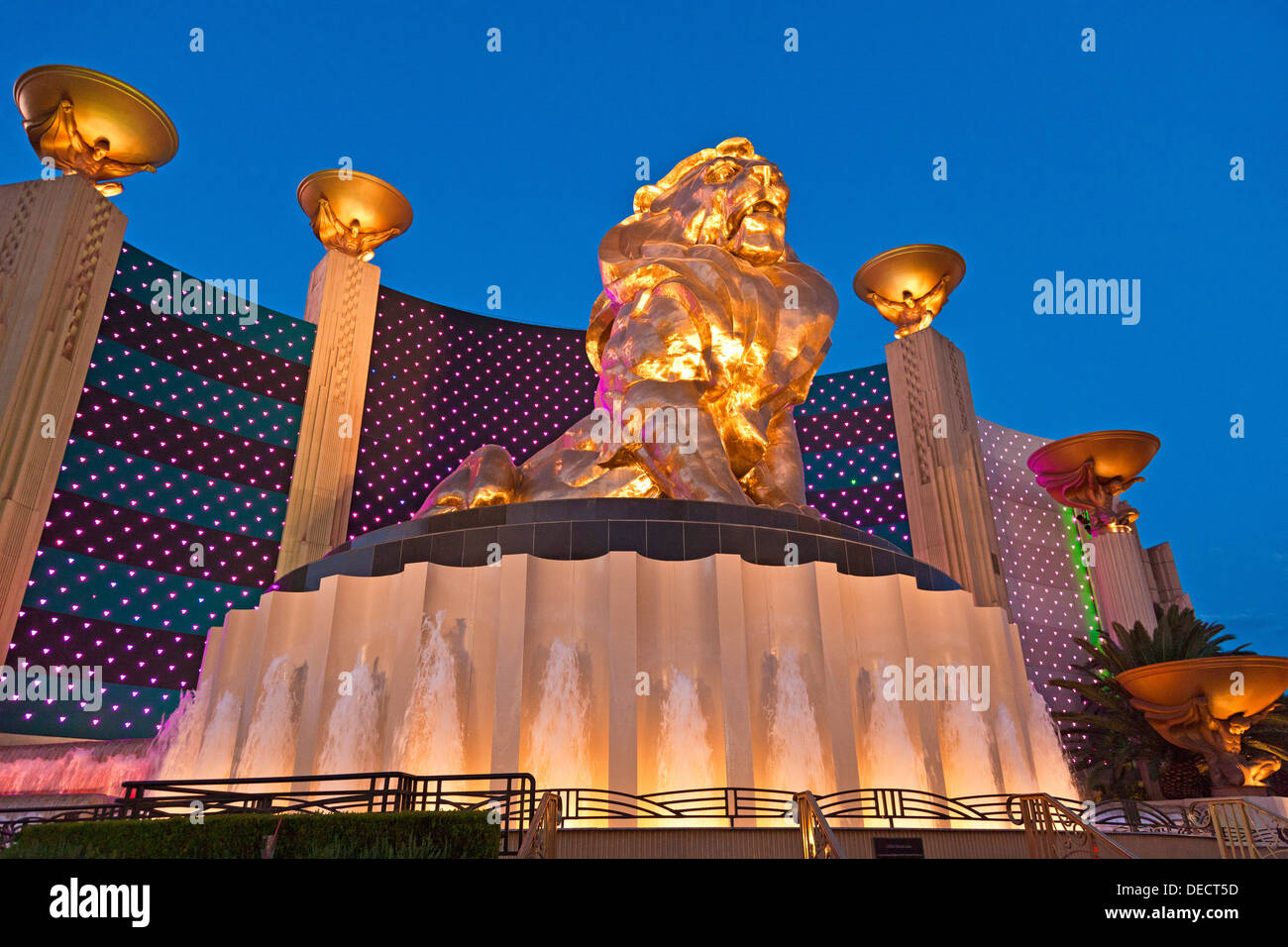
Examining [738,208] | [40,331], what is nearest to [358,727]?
[738,208]

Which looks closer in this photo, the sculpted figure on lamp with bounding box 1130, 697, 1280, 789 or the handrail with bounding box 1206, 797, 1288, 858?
the handrail with bounding box 1206, 797, 1288, 858

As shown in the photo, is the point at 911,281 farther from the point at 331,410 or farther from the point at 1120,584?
the point at 331,410

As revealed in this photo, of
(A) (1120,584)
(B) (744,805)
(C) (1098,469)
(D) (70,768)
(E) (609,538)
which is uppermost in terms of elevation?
(C) (1098,469)

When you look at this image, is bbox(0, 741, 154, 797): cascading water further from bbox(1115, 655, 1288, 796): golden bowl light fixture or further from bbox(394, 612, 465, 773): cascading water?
bbox(1115, 655, 1288, 796): golden bowl light fixture

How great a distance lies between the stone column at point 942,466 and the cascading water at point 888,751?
419 inches

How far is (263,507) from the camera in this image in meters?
21.0

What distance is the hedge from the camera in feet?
18.2

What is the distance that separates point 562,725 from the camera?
9.94 metres

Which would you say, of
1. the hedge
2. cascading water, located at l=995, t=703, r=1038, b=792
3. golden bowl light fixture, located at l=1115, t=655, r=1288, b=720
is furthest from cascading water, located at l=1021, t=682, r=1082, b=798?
the hedge

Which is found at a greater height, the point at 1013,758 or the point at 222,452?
the point at 222,452

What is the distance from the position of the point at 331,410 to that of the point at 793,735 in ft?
52.6

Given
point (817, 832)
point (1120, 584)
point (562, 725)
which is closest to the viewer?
point (817, 832)

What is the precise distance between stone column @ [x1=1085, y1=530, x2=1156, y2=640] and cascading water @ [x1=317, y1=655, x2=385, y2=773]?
22.2 metres
